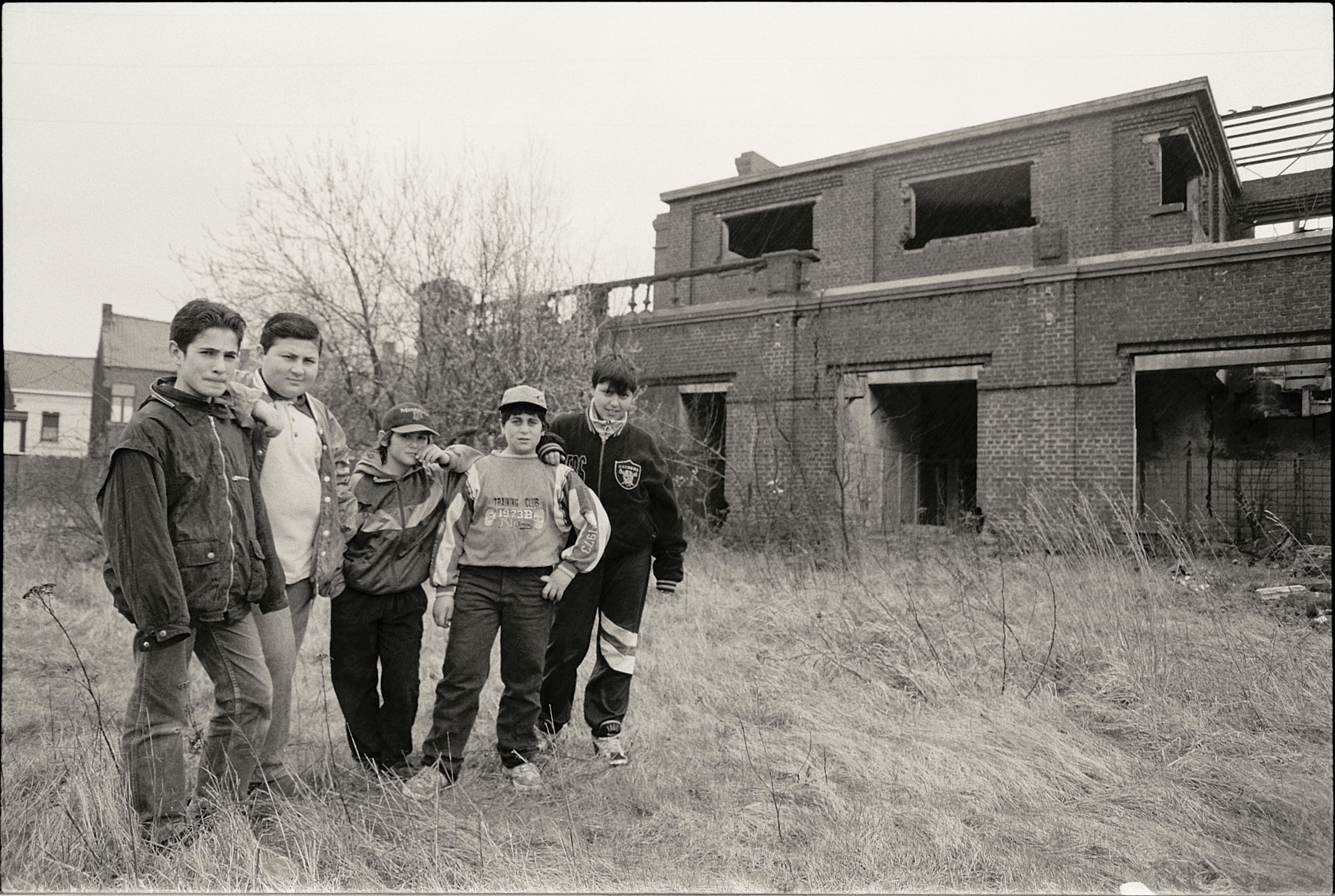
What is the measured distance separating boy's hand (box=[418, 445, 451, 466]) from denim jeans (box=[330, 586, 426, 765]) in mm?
561

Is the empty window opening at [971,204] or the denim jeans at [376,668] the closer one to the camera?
the denim jeans at [376,668]

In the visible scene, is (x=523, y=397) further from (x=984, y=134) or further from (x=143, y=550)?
(x=984, y=134)

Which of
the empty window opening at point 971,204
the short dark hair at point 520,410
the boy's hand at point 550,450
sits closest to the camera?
the short dark hair at point 520,410

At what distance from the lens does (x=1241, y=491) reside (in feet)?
41.3

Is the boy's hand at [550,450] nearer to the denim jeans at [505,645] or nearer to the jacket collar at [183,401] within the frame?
the denim jeans at [505,645]

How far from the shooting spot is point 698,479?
13.3 meters

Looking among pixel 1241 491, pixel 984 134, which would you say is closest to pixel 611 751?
pixel 1241 491

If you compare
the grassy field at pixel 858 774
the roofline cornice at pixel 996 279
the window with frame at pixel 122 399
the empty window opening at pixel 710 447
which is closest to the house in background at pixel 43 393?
the window with frame at pixel 122 399

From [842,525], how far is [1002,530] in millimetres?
2295

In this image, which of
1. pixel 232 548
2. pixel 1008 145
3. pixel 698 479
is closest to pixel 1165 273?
pixel 1008 145

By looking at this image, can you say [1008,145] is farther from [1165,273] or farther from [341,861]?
[341,861]

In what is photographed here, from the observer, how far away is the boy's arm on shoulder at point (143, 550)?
250 cm

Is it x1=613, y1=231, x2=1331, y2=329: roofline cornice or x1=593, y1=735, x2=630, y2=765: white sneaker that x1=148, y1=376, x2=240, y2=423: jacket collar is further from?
x1=613, y1=231, x2=1331, y2=329: roofline cornice

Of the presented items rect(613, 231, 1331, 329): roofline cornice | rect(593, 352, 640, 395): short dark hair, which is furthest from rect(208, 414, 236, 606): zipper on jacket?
rect(613, 231, 1331, 329): roofline cornice
